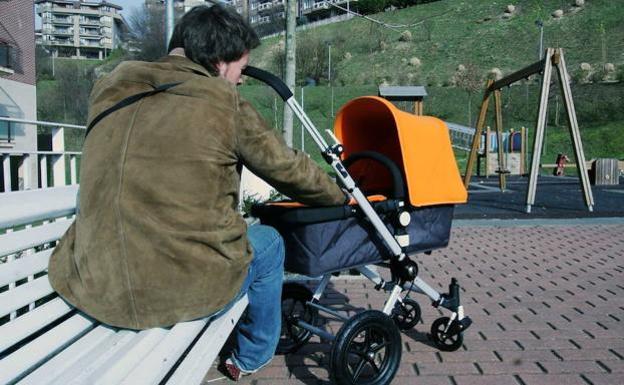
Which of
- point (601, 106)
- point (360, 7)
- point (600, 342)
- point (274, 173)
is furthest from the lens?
point (360, 7)

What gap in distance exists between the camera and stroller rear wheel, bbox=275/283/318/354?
3.45 meters

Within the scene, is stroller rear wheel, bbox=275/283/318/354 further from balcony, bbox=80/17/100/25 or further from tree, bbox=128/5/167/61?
balcony, bbox=80/17/100/25

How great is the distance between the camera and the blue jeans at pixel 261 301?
2.61 metres

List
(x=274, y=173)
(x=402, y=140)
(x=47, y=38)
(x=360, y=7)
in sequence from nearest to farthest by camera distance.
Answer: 1. (x=274, y=173)
2. (x=402, y=140)
3. (x=360, y=7)
4. (x=47, y=38)

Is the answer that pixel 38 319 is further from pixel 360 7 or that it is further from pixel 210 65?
pixel 360 7

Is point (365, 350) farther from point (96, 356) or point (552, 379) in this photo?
point (96, 356)

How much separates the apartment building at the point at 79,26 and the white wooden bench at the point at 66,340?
123m

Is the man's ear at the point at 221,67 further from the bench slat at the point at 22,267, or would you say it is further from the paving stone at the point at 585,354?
the paving stone at the point at 585,354

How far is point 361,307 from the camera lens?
4.48 meters

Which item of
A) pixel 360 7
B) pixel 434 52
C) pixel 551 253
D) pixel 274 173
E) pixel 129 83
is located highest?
pixel 360 7

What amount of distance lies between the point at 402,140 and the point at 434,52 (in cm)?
5688

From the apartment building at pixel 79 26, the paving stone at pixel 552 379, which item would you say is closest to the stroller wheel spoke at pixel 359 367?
the paving stone at pixel 552 379

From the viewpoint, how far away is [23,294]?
6.82 feet

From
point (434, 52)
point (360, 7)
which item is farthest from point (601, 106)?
point (360, 7)
